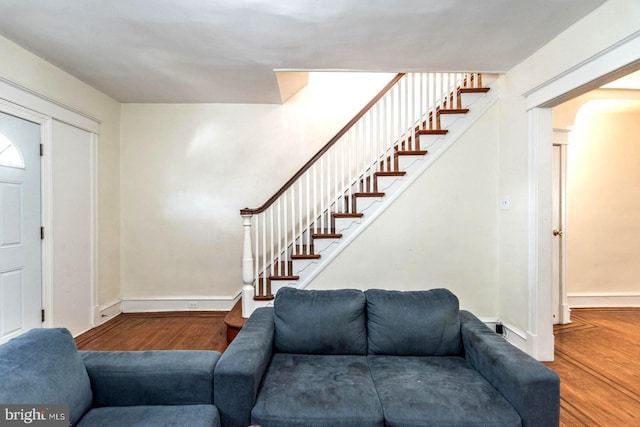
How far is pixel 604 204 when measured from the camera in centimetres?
397

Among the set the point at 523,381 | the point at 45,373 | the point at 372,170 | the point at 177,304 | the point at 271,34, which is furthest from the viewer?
the point at 177,304

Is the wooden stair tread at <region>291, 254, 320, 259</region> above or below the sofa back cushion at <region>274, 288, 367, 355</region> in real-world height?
above

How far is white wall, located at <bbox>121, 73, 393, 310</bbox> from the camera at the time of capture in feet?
13.0

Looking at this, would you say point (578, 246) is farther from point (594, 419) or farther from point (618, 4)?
point (618, 4)

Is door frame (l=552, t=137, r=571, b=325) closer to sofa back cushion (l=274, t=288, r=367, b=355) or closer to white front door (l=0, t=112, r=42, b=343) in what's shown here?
sofa back cushion (l=274, t=288, r=367, b=355)

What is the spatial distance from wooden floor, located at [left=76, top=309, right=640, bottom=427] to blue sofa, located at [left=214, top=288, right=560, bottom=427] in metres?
0.83

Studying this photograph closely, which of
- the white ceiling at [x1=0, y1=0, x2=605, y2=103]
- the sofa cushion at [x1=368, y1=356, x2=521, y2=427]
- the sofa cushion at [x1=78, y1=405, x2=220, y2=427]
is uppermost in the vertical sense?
the white ceiling at [x1=0, y1=0, x2=605, y2=103]

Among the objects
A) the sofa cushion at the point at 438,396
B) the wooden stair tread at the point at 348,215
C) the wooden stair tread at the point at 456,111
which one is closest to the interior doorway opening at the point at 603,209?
the wooden stair tread at the point at 456,111

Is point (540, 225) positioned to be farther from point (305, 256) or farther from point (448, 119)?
point (305, 256)

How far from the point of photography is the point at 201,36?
236 cm

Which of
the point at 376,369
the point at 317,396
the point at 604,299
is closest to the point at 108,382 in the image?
the point at 317,396

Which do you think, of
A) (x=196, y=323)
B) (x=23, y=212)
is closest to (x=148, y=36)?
(x=23, y=212)

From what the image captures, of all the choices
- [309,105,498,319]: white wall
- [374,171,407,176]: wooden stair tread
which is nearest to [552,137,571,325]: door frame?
[309,105,498,319]: white wall

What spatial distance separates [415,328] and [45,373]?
1837 mm
